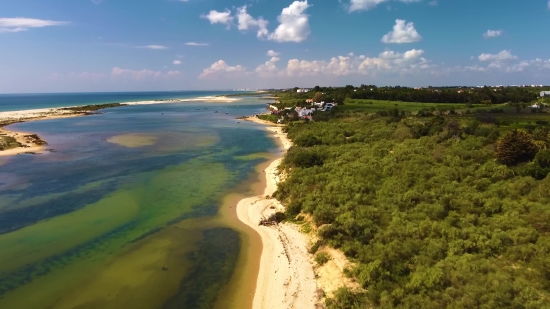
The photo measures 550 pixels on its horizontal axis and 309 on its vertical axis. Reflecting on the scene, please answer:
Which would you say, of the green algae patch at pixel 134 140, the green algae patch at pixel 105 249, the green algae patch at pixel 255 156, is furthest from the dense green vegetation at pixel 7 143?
the green algae patch at pixel 255 156

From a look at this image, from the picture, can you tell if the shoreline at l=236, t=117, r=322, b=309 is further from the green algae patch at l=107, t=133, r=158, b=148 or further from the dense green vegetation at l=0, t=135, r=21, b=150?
the dense green vegetation at l=0, t=135, r=21, b=150

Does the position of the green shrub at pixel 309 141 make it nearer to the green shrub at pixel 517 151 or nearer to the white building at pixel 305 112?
the green shrub at pixel 517 151

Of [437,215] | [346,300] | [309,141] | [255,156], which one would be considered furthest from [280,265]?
[309,141]

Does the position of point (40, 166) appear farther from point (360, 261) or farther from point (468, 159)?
point (468, 159)

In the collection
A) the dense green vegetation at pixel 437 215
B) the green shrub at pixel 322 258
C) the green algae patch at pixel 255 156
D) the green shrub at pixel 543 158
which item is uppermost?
the green shrub at pixel 543 158

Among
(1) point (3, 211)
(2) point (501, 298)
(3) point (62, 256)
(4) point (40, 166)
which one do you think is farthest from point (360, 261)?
(4) point (40, 166)

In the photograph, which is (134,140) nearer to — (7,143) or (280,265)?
(7,143)

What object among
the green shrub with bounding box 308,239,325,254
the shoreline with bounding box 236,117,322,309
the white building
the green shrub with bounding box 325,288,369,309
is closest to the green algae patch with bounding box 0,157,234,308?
the shoreline with bounding box 236,117,322,309
